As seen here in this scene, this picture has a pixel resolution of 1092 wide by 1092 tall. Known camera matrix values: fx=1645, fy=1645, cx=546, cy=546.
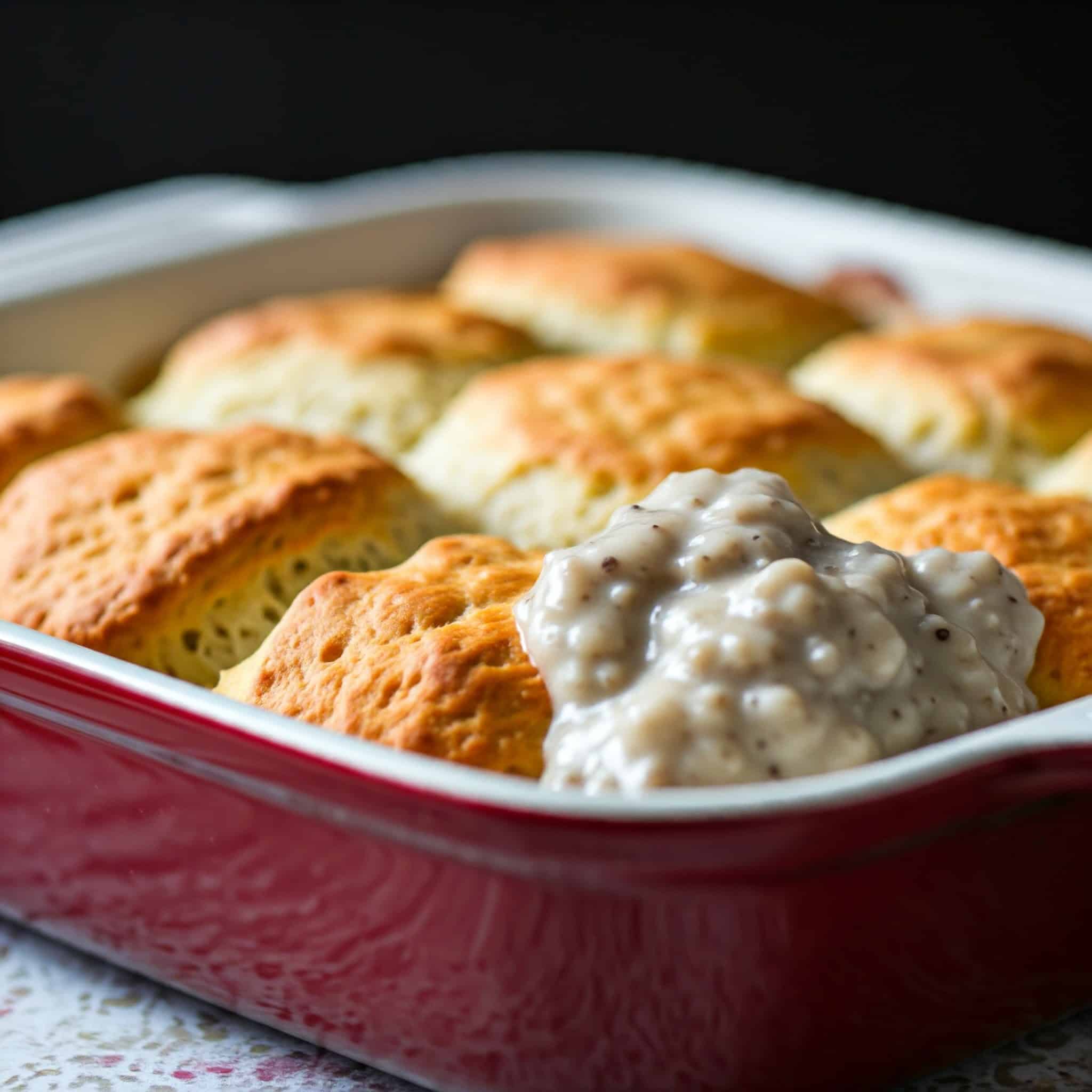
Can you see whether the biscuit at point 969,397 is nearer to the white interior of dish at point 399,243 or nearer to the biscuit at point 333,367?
the white interior of dish at point 399,243

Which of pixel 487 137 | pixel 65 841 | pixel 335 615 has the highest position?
pixel 335 615

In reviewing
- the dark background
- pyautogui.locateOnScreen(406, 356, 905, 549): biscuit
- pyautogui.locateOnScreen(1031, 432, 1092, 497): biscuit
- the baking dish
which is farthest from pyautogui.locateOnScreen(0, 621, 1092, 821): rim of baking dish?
the dark background

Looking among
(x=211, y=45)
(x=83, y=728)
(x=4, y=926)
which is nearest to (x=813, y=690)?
(x=83, y=728)

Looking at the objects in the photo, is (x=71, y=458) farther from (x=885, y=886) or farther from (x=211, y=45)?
(x=211, y=45)

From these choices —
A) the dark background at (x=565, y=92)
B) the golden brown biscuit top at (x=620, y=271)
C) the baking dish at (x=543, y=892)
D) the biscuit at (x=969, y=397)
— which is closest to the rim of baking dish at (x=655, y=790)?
the baking dish at (x=543, y=892)

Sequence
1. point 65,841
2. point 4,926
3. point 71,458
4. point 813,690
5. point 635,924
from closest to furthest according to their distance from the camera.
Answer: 1. point 635,924
2. point 813,690
3. point 65,841
4. point 4,926
5. point 71,458

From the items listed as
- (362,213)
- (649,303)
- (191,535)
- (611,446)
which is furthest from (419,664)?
(362,213)

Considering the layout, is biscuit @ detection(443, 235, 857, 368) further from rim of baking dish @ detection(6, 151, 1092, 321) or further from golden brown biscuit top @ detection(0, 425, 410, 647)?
golden brown biscuit top @ detection(0, 425, 410, 647)
